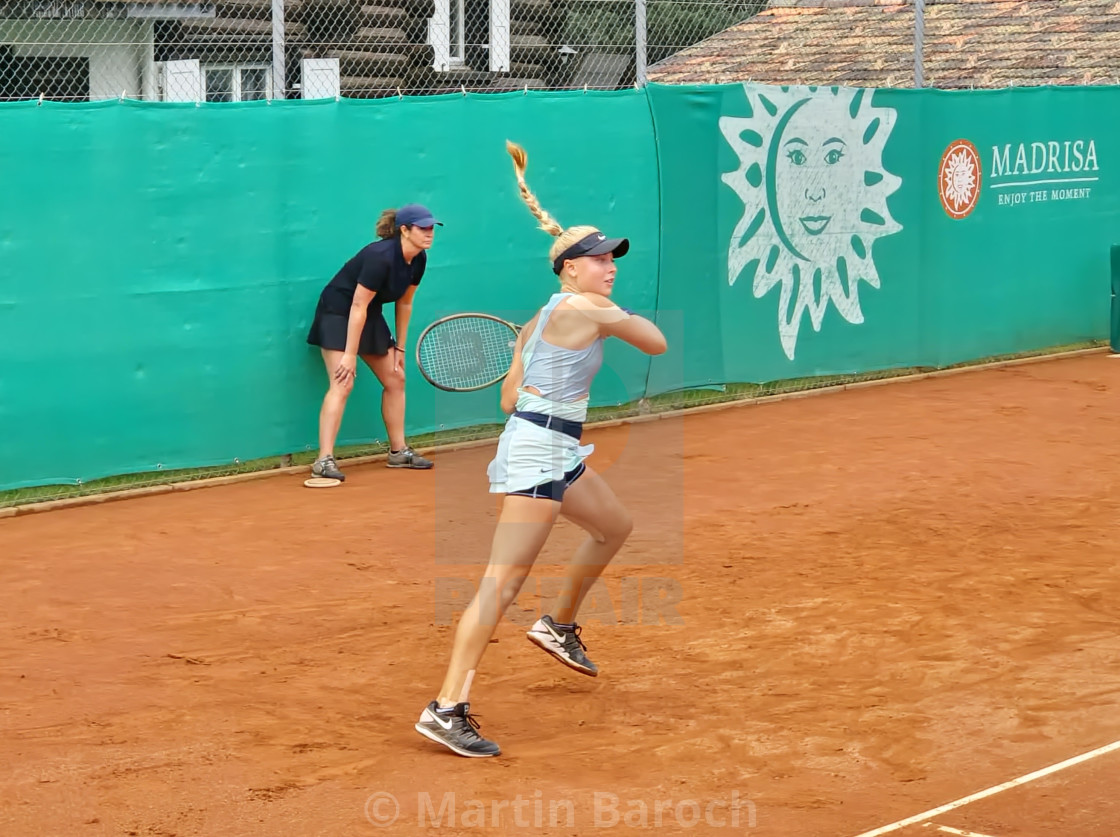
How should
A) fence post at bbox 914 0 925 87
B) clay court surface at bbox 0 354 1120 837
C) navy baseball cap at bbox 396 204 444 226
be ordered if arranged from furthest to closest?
fence post at bbox 914 0 925 87, navy baseball cap at bbox 396 204 444 226, clay court surface at bbox 0 354 1120 837

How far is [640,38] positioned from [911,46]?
26.2 feet

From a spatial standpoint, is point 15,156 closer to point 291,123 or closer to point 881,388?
point 291,123

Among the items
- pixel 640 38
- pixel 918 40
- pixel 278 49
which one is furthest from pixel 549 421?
pixel 918 40

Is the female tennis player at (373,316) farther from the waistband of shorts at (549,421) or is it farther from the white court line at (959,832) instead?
the white court line at (959,832)

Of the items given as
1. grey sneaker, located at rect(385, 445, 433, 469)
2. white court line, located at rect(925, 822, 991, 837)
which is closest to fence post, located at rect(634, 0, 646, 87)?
grey sneaker, located at rect(385, 445, 433, 469)

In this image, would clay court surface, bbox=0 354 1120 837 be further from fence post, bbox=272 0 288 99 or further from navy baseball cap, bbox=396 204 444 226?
fence post, bbox=272 0 288 99

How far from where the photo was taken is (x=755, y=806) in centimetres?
500

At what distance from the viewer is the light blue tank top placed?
5629 mm

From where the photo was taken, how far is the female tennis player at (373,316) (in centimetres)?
984

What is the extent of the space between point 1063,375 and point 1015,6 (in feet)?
25.2

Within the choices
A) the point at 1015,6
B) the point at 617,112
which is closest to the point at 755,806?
the point at 617,112

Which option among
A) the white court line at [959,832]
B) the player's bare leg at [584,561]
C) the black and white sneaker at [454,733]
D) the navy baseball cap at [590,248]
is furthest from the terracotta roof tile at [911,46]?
the white court line at [959,832]

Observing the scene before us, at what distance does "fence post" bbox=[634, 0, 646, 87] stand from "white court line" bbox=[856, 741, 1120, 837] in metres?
7.54

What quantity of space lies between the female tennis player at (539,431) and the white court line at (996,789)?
1403mm
